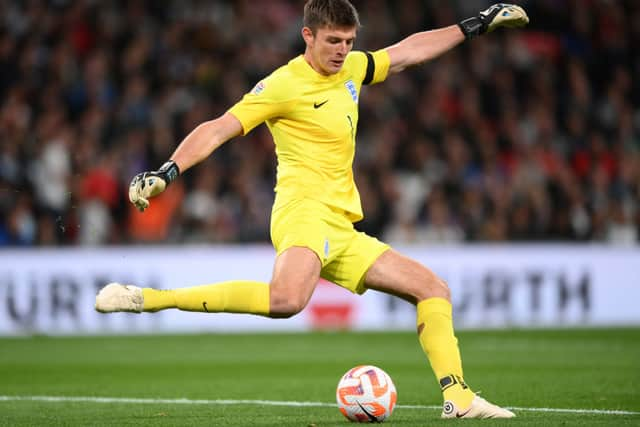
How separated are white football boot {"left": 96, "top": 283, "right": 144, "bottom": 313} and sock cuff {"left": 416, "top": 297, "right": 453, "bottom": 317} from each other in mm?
1771

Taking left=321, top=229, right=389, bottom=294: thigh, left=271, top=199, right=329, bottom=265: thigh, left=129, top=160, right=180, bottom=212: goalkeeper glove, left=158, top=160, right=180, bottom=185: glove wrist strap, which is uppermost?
left=158, top=160, right=180, bottom=185: glove wrist strap

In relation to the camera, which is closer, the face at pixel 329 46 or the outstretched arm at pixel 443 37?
the face at pixel 329 46

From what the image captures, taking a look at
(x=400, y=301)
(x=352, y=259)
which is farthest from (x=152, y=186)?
(x=400, y=301)

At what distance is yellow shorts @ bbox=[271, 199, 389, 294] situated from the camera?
23.5 feet

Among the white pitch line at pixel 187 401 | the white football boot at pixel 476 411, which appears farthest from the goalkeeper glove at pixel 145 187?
the white pitch line at pixel 187 401

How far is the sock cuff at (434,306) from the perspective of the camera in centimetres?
733

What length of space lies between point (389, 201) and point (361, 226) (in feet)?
3.18

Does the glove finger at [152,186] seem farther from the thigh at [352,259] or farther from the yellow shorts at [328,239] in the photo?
the thigh at [352,259]

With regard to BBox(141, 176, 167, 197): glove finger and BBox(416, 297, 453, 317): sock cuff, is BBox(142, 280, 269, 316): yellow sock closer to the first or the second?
BBox(141, 176, 167, 197): glove finger

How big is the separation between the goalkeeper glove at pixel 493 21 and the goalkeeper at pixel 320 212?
0.96 meters

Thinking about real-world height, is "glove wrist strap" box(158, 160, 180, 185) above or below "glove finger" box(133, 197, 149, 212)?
above

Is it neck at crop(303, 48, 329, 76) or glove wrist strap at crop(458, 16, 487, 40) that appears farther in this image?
glove wrist strap at crop(458, 16, 487, 40)

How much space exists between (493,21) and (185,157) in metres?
2.55

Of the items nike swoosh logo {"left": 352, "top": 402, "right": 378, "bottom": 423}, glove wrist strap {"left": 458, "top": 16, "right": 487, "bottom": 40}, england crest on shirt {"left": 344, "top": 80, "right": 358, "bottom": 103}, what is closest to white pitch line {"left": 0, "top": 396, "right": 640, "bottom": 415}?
nike swoosh logo {"left": 352, "top": 402, "right": 378, "bottom": 423}
